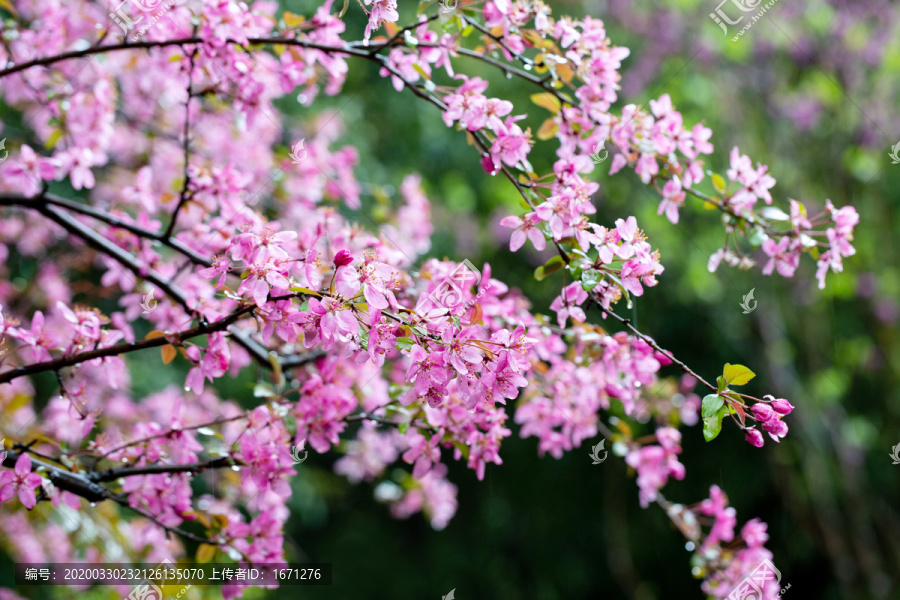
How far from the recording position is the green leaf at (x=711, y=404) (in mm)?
904

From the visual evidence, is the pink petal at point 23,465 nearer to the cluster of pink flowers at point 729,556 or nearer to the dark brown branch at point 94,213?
the dark brown branch at point 94,213

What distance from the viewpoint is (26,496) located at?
1002mm

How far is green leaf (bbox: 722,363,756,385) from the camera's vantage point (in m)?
0.91

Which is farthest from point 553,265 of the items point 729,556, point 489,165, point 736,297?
point 736,297

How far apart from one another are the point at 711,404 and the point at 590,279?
24cm

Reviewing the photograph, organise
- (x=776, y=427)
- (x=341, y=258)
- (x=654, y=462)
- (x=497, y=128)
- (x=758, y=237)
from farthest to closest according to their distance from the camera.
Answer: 1. (x=654, y=462)
2. (x=758, y=237)
3. (x=497, y=128)
4. (x=776, y=427)
5. (x=341, y=258)

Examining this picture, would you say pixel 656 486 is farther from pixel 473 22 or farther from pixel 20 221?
pixel 20 221

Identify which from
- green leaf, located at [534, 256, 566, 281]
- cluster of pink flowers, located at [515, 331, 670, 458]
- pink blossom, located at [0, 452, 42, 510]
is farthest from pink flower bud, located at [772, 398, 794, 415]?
pink blossom, located at [0, 452, 42, 510]

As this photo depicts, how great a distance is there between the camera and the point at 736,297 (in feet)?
12.6

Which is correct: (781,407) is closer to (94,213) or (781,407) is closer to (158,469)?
(158,469)

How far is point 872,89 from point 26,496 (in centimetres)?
423

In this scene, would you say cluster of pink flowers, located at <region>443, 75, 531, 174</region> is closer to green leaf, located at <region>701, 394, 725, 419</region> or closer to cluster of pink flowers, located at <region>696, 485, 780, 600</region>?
green leaf, located at <region>701, 394, 725, 419</region>


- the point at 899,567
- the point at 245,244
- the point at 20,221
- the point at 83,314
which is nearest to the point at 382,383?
the point at 83,314

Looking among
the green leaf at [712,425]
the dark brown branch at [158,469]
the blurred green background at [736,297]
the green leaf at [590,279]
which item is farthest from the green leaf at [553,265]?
the blurred green background at [736,297]
